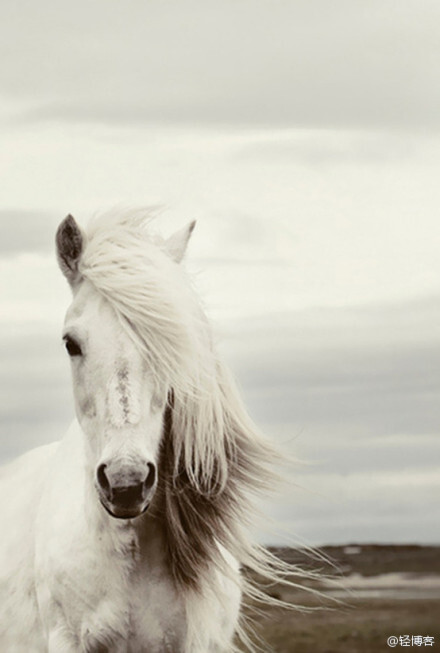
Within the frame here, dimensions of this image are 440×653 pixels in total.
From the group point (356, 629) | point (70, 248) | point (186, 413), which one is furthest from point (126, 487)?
point (356, 629)

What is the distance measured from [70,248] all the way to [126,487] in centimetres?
135

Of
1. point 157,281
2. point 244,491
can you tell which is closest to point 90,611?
point 244,491

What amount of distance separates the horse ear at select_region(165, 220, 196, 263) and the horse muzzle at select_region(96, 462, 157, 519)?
1.26 meters

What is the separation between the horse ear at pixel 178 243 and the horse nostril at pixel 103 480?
1.25 m

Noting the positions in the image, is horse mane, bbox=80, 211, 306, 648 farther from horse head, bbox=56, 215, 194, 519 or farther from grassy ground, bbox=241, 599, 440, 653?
grassy ground, bbox=241, 599, 440, 653

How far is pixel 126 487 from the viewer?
12.8ft

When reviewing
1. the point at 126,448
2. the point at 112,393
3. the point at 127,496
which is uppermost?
the point at 112,393

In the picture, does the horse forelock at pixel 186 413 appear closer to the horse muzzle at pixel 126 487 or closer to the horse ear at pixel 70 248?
the horse ear at pixel 70 248

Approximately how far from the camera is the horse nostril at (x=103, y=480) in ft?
13.0

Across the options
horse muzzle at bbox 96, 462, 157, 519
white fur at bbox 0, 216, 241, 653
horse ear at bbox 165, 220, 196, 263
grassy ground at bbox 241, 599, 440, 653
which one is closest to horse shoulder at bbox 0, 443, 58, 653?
white fur at bbox 0, 216, 241, 653

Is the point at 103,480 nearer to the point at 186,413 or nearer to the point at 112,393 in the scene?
the point at 112,393

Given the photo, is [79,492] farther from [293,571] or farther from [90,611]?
[293,571]

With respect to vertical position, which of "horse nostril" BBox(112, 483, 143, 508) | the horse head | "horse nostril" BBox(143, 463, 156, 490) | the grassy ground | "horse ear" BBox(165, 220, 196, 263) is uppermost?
"horse ear" BBox(165, 220, 196, 263)

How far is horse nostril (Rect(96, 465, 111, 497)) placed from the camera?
3.97 metres
